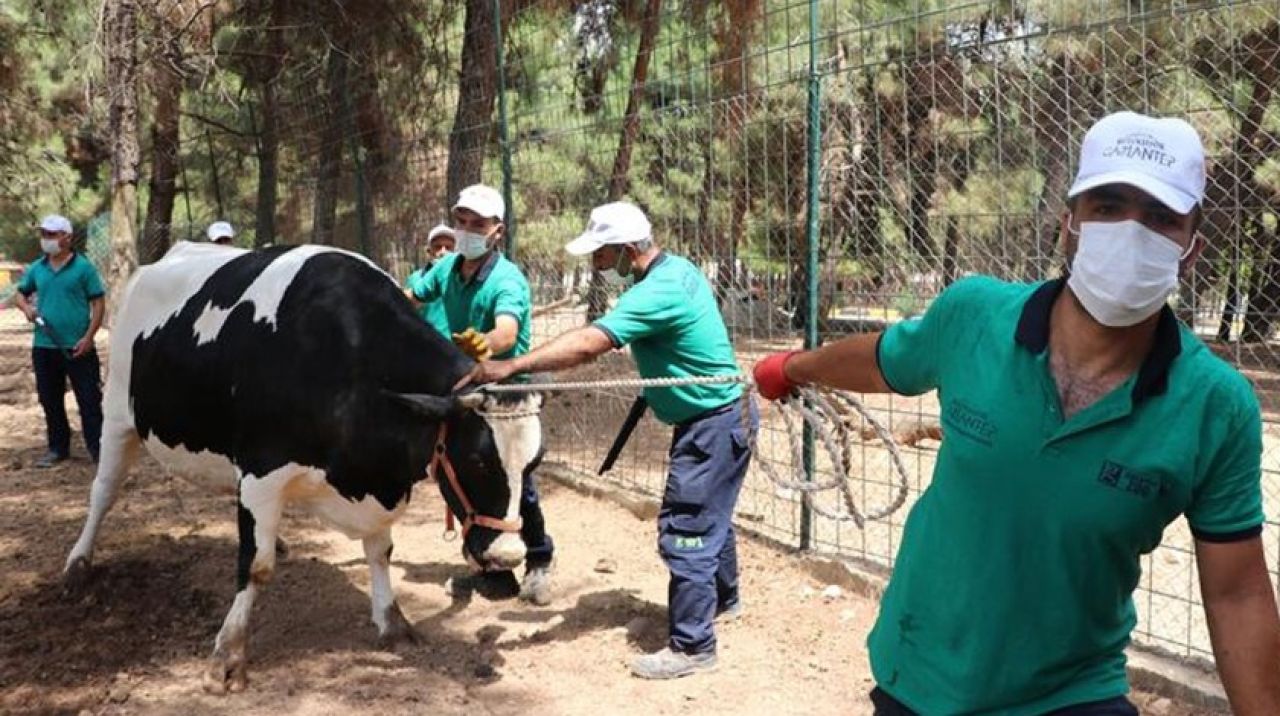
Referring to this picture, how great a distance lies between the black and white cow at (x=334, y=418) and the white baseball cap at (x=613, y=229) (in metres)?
0.62

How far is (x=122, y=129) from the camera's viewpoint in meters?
9.20

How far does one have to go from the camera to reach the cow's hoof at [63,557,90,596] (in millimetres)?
4992

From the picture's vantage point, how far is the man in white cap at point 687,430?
3977 millimetres

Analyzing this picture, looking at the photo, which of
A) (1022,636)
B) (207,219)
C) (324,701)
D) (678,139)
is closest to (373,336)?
(324,701)

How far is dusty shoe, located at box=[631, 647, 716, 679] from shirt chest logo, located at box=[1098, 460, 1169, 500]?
8.65ft

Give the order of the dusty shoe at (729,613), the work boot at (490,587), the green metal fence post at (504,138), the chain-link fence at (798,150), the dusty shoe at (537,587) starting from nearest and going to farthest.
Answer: the chain-link fence at (798,150), the dusty shoe at (729,613), the dusty shoe at (537,587), the work boot at (490,587), the green metal fence post at (504,138)

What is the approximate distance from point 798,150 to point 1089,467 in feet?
14.1

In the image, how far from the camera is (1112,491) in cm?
162

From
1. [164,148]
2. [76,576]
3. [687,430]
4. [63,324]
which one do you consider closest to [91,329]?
[63,324]

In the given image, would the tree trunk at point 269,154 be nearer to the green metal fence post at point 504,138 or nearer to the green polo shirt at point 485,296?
the green metal fence post at point 504,138

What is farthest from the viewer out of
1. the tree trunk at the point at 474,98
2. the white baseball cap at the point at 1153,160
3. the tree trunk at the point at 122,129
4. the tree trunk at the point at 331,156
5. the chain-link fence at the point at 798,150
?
the tree trunk at the point at 331,156

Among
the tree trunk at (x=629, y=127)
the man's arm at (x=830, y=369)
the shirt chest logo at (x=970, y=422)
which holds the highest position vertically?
the tree trunk at (x=629, y=127)

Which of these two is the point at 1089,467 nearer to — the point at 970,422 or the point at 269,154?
the point at 970,422

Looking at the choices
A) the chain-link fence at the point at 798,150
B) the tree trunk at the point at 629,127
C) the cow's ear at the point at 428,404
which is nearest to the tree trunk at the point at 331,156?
the chain-link fence at the point at 798,150
